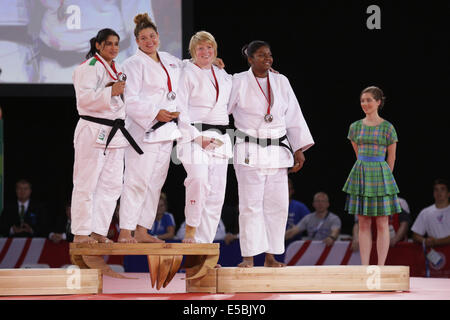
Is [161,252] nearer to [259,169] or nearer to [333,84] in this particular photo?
[259,169]

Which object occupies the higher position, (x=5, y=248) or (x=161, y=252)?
(x=161, y=252)

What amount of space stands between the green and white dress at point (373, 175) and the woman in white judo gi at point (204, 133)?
1.18 m

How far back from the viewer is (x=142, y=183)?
194 inches

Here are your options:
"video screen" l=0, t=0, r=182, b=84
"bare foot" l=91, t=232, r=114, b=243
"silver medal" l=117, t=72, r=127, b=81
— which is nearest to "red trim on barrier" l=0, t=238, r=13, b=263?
"video screen" l=0, t=0, r=182, b=84

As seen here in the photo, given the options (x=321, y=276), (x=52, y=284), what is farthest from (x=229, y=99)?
(x=52, y=284)

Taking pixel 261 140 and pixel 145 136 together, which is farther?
pixel 261 140

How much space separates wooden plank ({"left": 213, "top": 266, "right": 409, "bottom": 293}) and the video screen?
3.69 meters

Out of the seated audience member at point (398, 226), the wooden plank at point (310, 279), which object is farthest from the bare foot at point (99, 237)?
the seated audience member at point (398, 226)

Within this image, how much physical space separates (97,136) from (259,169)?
1.11 m

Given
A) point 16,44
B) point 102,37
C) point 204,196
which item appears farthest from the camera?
point 16,44

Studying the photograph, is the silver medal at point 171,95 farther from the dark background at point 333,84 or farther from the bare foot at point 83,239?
the dark background at point 333,84

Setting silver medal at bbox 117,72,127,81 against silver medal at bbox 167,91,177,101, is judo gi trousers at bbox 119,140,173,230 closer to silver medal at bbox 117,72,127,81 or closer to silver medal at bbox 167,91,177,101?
silver medal at bbox 167,91,177,101

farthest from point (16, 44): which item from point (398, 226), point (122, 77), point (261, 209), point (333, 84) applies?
point (398, 226)

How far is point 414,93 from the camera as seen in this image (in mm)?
8867
